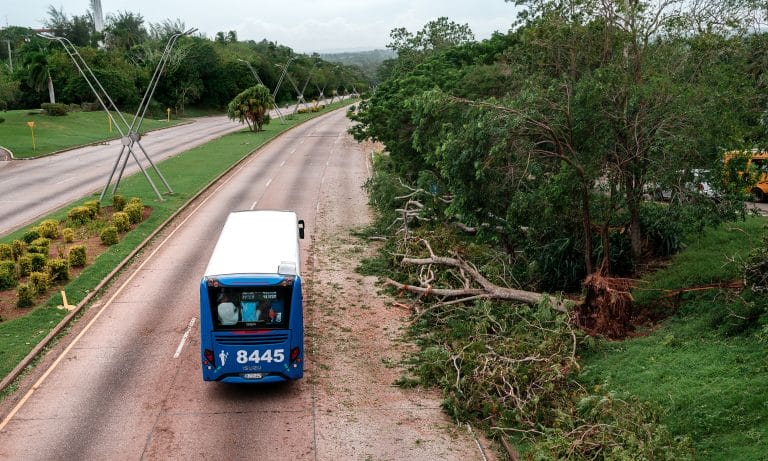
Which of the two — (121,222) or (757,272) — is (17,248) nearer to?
(121,222)

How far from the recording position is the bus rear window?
49.8 feet

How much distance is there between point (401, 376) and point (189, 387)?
201 inches

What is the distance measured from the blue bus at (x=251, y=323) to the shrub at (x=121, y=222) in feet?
54.8

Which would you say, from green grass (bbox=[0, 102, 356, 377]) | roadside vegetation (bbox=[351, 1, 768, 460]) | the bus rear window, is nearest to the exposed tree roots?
roadside vegetation (bbox=[351, 1, 768, 460])

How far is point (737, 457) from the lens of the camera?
11.0 m

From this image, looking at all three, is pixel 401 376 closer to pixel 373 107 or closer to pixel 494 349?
pixel 494 349

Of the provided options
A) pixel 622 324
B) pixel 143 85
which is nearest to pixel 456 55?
pixel 622 324

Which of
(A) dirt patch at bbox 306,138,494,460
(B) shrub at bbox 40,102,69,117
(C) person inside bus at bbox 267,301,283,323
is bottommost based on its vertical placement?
(A) dirt patch at bbox 306,138,494,460

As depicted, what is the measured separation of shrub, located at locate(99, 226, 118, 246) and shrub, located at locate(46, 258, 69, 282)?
4.47m

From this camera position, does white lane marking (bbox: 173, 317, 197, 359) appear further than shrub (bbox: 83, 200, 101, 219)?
No

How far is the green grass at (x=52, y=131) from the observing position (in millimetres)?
58469

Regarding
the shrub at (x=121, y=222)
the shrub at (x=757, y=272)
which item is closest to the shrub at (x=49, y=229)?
the shrub at (x=121, y=222)

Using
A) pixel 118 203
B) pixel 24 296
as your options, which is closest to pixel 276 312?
pixel 24 296

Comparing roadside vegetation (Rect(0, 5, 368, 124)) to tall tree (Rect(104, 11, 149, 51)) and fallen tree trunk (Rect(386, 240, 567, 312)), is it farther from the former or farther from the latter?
fallen tree trunk (Rect(386, 240, 567, 312))
